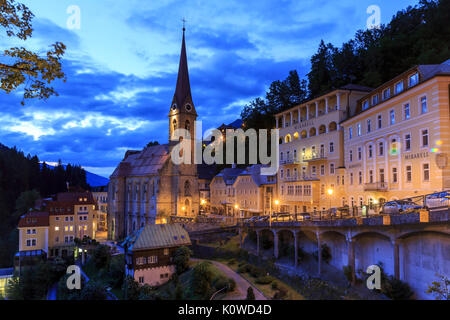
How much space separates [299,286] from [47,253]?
5232cm

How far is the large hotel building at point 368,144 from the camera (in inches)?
916

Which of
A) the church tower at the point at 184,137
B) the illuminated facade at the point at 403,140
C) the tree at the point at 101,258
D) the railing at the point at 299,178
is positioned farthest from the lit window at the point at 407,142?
the church tower at the point at 184,137

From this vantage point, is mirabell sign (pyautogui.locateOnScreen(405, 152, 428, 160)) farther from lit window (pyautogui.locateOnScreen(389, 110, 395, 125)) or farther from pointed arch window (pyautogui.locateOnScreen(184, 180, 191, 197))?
pointed arch window (pyautogui.locateOnScreen(184, 180, 191, 197))

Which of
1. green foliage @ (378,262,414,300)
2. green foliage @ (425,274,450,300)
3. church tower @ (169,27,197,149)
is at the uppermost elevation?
church tower @ (169,27,197,149)

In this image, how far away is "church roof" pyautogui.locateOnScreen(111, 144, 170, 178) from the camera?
71188 millimetres

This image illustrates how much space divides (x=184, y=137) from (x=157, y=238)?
37.5 m

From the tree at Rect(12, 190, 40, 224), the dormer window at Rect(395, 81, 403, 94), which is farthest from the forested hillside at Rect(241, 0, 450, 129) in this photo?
the tree at Rect(12, 190, 40, 224)

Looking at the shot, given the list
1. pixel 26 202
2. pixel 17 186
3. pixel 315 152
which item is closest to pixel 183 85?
pixel 315 152

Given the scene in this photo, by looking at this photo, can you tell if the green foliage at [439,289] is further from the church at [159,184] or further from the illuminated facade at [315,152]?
the church at [159,184]

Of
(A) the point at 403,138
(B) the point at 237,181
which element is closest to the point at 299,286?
(A) the point at 403,138

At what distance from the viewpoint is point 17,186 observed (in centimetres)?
10388

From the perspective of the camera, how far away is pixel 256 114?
2709 inches

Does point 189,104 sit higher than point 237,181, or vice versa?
point 189,104
